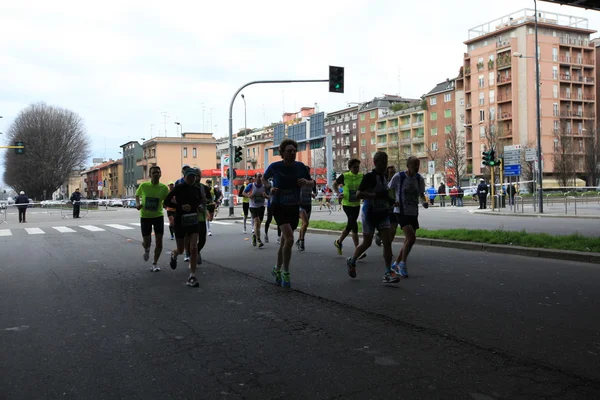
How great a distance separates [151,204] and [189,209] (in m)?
1.69

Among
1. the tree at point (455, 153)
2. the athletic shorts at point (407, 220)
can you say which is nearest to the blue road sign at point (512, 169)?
the athletic shorts at point (407, 220)

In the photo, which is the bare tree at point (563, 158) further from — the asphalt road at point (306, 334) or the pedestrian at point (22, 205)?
the asphalt road at point (306, 334)

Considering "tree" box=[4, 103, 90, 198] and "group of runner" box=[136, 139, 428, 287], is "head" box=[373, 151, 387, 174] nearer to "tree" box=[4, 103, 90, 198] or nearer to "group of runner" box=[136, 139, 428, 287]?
"group of runner" box=[136, 139, 428, 287]

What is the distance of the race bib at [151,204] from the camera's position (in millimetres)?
9188

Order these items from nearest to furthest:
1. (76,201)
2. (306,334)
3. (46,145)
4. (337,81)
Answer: (306,334)
(337,81)
(76,201)
(46,145)

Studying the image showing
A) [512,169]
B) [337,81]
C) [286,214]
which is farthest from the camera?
[512,169]

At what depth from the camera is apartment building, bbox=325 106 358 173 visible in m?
111

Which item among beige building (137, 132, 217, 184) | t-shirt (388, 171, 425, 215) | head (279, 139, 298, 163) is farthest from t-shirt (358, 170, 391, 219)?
beige building (137, 132, 217, 184)

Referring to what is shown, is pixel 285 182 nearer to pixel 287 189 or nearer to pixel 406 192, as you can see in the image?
pixel 287 189

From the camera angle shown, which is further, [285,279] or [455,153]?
[455,153]

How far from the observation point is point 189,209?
7777mm

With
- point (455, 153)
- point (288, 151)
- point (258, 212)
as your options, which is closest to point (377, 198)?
point (288, 151)

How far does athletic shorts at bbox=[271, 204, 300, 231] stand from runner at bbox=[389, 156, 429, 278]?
62.0 inches

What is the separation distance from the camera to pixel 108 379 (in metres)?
3.88
